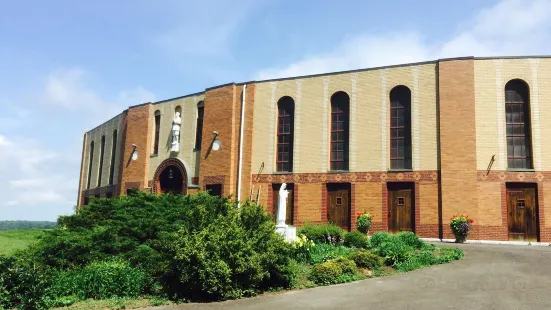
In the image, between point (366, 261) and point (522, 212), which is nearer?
point (366, 261)

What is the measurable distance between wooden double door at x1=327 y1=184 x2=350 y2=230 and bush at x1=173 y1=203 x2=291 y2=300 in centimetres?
1266

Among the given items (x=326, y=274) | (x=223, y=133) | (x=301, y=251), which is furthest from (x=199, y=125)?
(x=326, y=274)

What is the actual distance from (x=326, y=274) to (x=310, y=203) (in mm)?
12450

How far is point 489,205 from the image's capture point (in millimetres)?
19922

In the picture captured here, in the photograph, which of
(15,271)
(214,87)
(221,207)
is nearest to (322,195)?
(214,87)

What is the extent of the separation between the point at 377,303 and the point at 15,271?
7194 millimetres

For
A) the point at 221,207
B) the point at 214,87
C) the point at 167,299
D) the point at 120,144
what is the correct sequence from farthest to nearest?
the point at 120,144 < the point at 214,87 < the point at 221,207 < the point at 167,299

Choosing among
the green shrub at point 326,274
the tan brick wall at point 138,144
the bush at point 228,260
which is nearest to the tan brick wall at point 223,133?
the tan brick wall at point 138,144

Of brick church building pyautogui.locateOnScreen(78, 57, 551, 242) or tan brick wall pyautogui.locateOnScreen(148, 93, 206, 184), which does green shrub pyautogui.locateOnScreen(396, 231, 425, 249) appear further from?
tan brick wall pyautogui.locateOnScreen(148, 93, 206, 184)

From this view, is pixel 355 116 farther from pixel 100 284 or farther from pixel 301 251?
pixel 100 284

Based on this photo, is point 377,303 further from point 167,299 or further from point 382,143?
point 382,143

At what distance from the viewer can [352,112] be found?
2333cm

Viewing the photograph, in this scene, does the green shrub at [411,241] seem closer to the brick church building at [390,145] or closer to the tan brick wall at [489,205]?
the brick church building at [390,145]

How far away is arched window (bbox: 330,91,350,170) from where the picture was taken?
2361cm
